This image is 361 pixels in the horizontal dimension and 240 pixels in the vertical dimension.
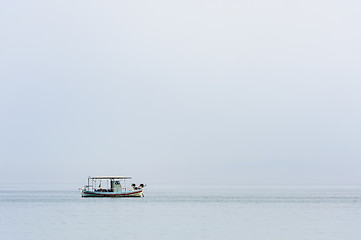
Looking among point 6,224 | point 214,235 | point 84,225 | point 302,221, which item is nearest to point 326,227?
point 302,221

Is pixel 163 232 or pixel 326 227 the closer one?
pixel 163 232

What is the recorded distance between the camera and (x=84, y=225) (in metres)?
72.3

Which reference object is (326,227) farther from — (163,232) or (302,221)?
(163,232)

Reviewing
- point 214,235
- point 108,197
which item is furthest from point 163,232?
point 108,197

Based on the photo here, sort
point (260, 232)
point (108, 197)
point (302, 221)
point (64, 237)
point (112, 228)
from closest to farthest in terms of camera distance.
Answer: point (64, 237)
point (260, 232)
point (112, 228)
point (302, 221)
point (108, 197)

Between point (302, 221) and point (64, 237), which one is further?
point (302, 221)

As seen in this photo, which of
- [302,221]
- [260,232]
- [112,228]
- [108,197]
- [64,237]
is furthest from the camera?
[108,197]

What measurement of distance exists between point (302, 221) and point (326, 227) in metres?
8.84

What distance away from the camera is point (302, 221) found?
3100 inches

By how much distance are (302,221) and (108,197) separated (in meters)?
75.1

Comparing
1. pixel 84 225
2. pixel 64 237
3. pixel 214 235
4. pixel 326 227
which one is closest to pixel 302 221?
pixel 326 227

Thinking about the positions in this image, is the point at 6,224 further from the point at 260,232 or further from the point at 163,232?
the point at 260,232

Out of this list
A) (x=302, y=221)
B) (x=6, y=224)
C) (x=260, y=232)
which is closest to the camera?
(x=260, y=232)

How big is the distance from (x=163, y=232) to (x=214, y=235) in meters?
5.98
